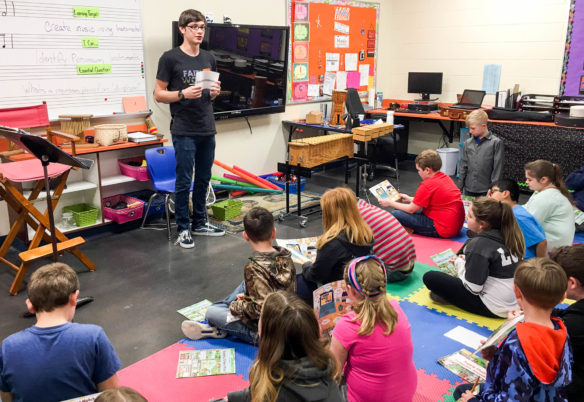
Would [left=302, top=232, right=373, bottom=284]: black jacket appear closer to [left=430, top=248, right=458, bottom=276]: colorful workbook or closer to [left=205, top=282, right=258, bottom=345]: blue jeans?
[left=205, top=282, right=258, bottom=345]: blue jeans

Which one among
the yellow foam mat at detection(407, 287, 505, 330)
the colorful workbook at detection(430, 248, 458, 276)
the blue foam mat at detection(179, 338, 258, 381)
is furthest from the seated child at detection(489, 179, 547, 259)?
the blue foam mat at detection(179, 338, 258, 381)

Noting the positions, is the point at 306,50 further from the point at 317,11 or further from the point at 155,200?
the point at 155,200

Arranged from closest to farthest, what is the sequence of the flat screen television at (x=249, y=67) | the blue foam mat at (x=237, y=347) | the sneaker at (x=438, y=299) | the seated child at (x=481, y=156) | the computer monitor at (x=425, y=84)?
the blue foam mat at (x=237, y=347)
the sneaker at (x=438, y=299)
the seated child at (x=481, y=156)
the flat screen television at (x=249, y=67)
the computer monitor at (x=425, y=84)

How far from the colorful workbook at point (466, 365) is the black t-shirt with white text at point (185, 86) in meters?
2.83

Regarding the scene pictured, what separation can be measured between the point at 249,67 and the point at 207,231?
2.25 meters

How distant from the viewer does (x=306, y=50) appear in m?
7.00

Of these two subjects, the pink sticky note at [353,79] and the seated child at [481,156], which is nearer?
the seated child at [481,156]

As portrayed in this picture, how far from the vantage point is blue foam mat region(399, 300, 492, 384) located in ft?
9.13

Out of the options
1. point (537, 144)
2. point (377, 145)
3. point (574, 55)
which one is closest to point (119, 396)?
point (537, 144)

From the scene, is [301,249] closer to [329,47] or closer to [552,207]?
[552,207]

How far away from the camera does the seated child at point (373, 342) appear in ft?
6.54

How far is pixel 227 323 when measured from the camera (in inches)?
118

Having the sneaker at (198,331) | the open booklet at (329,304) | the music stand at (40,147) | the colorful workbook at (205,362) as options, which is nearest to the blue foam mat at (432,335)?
the open booklet at (329,304)

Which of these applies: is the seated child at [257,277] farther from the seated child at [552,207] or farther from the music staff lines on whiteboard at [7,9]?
the music staff lines on whiteboard at [7,9]
